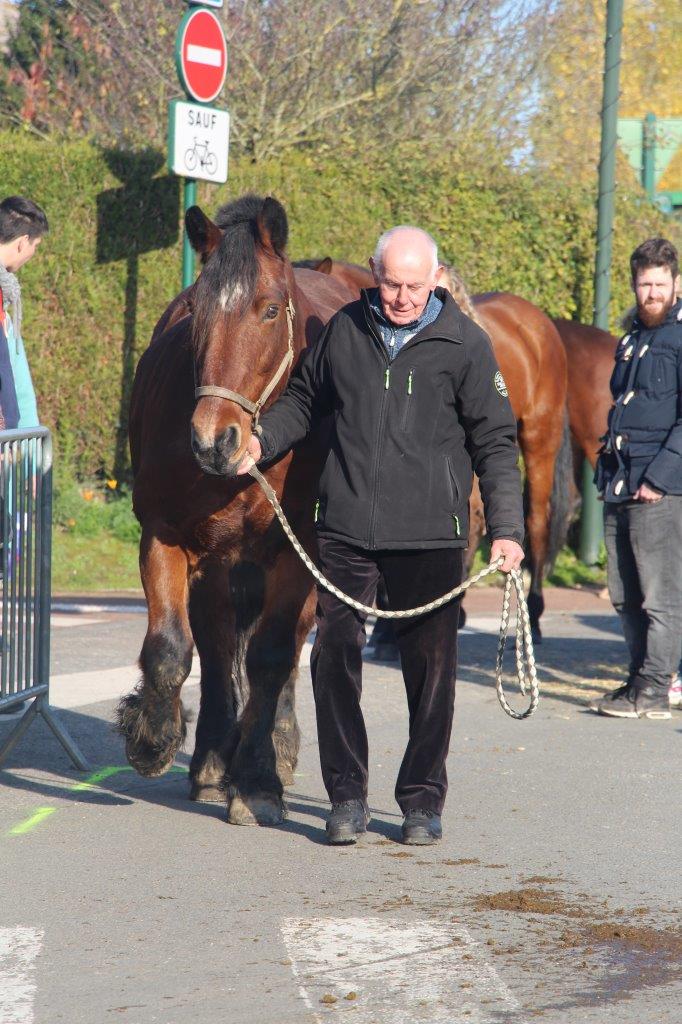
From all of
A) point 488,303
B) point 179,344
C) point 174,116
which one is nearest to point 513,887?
point 179,344

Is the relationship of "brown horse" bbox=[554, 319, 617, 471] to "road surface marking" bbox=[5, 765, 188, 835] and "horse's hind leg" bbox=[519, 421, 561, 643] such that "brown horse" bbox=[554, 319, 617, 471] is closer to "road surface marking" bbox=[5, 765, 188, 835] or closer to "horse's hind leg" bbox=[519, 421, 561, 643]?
"horse's hind leg" bbox=[519, 421, 561, 643]

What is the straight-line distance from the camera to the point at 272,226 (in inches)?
203

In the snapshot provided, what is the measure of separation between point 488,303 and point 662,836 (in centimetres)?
565

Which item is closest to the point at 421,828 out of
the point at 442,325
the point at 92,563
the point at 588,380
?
the point at 442,325

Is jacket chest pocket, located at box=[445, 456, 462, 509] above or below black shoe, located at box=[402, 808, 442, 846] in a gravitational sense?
above

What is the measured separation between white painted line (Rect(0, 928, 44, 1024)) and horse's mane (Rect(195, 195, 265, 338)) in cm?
197

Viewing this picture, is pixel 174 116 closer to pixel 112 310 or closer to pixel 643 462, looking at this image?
pixel 112 310

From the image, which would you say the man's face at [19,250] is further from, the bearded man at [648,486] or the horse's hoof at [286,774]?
the bearded man at [648,486]

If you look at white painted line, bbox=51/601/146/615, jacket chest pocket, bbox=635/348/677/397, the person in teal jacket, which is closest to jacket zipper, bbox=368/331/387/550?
the person in teal jacket

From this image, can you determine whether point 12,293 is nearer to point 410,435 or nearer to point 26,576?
point 26,576

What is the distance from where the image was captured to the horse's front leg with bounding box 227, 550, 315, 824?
215 inches

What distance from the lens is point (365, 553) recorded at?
5191 millimetres

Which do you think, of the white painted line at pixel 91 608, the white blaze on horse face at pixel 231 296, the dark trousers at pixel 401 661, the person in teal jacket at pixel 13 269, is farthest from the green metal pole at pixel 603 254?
the white blaze on horse face at pixel 231 296

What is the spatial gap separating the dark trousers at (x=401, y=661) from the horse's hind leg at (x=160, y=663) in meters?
0.49
